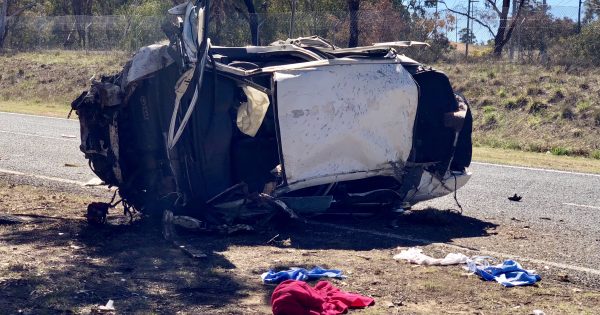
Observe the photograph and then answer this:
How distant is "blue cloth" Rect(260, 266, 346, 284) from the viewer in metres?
6.32

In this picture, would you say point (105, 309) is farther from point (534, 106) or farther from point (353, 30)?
point (353, 30)

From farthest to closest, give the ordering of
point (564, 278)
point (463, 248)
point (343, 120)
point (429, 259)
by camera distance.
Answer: point (343, 120)
point (463, 248)
point (429, 259)
point (564, 278)

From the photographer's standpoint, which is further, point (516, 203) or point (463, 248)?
point (516, 203)

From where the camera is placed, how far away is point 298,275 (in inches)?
251

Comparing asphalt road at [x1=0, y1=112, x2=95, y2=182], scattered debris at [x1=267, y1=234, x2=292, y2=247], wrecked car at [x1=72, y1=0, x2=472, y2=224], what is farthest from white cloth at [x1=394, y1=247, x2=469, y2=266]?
asphalt road at [x1=0, y1=112, x2=95, y2=182]

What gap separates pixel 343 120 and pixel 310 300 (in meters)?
3.14

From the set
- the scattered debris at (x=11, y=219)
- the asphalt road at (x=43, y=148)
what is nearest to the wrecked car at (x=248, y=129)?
the scattered debris at (x=11, y=219)

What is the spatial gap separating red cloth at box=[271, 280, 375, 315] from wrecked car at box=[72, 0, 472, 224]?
2.25 m

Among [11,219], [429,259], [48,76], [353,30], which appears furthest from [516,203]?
[48,76]

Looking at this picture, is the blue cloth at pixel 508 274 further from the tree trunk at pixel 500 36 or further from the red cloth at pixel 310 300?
the tree trunk at pixel 500 36

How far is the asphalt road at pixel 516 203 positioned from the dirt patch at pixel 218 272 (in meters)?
0.52

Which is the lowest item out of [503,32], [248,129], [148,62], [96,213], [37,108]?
[37,108]

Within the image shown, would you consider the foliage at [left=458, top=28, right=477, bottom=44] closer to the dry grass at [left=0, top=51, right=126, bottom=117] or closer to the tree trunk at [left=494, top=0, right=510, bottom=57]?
the tree trunk at [left=494, top=0, right=510, bottom=57]

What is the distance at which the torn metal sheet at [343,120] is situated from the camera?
813 centimetres
